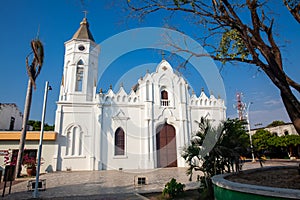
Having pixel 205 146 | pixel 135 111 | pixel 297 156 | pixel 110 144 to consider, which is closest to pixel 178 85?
pixel 135 111

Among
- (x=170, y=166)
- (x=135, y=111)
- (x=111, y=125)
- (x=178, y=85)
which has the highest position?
(x=178, y=85)

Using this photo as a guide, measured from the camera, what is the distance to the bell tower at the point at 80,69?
18.5 meters

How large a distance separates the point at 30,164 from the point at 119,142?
6.71 m

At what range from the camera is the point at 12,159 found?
14055mm

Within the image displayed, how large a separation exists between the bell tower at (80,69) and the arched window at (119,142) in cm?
400

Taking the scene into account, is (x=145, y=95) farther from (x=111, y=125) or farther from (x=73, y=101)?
(x=73, y=101)

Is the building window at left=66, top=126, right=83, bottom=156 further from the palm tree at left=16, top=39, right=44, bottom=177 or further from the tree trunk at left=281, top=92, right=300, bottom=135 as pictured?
the tree trunk at left=281, top=92, right=300, bottom=135

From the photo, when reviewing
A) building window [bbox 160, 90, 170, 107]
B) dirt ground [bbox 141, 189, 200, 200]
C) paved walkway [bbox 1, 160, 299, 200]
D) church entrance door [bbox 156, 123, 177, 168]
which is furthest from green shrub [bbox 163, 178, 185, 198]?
building window [bbox 160, 90, 170, 107]

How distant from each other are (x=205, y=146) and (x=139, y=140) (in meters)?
11.6

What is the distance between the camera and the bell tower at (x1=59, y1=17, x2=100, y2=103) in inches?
729

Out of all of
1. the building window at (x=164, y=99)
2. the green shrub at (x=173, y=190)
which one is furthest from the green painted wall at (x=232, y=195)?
the building window at (x=164, y=99)

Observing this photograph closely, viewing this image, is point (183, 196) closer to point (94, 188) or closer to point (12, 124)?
point (94, 188)

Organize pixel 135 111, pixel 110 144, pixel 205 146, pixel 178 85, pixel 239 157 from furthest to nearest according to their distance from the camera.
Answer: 1. pixel 178 85
2. pixel 135 111
3. pixel 110 144
4. pixel 205 146
5. pixel 239 157

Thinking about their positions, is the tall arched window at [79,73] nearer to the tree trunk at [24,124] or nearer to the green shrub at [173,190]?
the tree trunk at [24,124]
